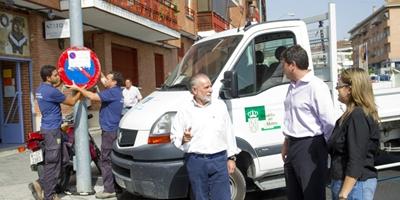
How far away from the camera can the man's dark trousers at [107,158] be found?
7.04m

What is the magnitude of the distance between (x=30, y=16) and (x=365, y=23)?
117656mm

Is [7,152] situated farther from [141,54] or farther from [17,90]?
[141,54]

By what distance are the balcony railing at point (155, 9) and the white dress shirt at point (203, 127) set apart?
11.0 m

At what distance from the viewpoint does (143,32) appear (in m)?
19.3

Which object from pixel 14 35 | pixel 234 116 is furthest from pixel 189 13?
pixel 234 116

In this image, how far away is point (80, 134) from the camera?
7254mm

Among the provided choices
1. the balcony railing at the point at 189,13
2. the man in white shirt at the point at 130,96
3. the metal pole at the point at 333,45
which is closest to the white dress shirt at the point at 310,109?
the metal pole at the point at 333,45

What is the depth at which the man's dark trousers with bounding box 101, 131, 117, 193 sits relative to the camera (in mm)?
7043

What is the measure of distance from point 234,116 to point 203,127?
1.35 meters

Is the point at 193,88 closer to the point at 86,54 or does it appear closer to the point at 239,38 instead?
the point at 239,38

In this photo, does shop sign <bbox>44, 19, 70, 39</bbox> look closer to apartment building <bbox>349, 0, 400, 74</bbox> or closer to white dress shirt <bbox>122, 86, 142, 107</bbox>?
white dress shirt <bbox>122, 86, 142, 107</bbox>

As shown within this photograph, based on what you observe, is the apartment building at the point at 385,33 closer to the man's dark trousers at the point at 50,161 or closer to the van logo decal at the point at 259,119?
the van logo decal at the point at 259,119

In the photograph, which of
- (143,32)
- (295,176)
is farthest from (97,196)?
(143,32)

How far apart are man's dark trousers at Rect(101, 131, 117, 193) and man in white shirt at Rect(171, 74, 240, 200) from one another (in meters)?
2.51
